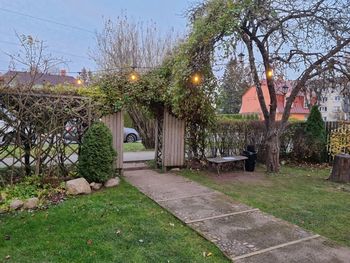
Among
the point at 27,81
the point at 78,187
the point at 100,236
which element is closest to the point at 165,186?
the point at 78,187

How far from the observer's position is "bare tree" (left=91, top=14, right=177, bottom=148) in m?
13.4

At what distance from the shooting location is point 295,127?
1036cm

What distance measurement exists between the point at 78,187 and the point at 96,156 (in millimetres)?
723

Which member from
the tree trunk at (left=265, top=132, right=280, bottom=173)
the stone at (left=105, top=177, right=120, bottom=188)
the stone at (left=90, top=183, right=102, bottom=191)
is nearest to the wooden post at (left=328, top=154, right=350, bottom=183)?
the tree trunk at (left=265, top=132, right=280, bottom=173)

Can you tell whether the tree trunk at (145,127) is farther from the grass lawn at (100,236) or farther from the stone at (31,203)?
the stone at (31,203)

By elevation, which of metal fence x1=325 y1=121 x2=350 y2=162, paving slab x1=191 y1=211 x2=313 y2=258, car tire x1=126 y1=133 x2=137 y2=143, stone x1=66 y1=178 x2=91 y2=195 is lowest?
paving slab x1=191 y1=211 x2=313 y2=258

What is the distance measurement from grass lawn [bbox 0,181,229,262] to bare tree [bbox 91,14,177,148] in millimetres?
8489

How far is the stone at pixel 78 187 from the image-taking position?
5.54m

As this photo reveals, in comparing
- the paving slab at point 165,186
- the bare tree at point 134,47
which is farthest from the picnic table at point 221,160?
the bare tree at point 134,47

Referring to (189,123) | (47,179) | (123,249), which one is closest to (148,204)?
(123,249)

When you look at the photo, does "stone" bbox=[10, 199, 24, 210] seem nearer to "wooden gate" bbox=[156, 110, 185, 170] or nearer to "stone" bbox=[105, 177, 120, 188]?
"stone" bbox=[105, 177, 120, 188]

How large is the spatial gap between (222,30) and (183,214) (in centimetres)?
431

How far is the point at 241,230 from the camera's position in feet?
13.5

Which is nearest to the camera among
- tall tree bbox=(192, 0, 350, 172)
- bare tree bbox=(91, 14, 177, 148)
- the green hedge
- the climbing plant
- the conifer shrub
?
tall tree bbox=(192, 0, 350, 172)
